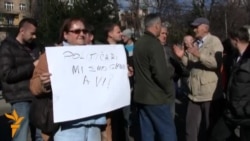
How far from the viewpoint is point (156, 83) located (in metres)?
5.20

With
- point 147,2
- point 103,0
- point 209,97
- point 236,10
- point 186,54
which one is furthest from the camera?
point 236,10

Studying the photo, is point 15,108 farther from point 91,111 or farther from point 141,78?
point 91,111

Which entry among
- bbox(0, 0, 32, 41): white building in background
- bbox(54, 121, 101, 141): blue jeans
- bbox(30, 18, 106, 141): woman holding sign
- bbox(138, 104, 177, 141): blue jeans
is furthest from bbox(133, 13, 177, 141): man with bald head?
bbox(0, 0, 32, 41): white building in background

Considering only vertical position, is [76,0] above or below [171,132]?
above

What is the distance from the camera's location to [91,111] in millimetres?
3730

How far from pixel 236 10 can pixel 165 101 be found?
3594 centimetres

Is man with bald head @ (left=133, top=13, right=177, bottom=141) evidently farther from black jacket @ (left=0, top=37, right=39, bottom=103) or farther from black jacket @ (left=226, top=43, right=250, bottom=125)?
black jacket @ (left=0, top=37, right=39, bottom=103)

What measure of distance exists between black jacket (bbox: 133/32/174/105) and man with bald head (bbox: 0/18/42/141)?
122 cm

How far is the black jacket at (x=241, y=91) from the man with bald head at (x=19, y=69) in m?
2.17

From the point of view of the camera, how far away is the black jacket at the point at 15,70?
16.7 feet

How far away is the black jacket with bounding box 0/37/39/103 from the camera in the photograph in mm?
5098

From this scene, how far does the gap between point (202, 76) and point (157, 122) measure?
925 mm

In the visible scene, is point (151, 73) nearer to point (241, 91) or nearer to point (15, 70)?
point (241, 91)

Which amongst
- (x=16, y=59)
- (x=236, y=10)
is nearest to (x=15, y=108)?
(x=16, y=59)
